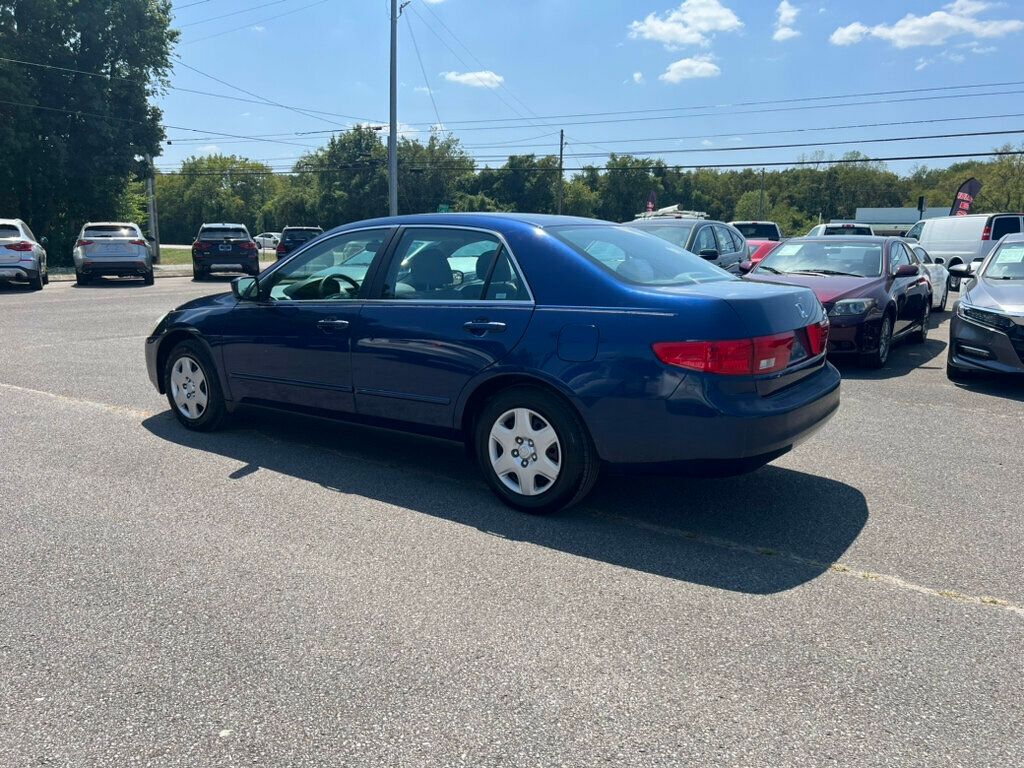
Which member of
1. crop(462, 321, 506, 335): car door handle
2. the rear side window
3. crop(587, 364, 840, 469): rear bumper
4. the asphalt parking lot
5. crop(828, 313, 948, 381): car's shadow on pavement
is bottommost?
the asphalt parking lot

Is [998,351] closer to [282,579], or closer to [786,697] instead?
[786,697]

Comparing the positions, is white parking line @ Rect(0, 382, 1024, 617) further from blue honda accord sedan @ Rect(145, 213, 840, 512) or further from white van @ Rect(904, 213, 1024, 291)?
white van @ Rect(904, 213, 1024, 291)

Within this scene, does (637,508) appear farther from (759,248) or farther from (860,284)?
(759,248)

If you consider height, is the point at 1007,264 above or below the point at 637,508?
above

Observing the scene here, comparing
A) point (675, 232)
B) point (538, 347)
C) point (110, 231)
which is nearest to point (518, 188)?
point (110, 231)

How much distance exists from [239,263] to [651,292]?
2307 cm

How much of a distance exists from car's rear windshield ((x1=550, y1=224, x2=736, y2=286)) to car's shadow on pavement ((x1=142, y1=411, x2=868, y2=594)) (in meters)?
1.24

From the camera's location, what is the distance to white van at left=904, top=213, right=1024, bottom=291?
19594mm

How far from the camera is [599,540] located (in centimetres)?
413

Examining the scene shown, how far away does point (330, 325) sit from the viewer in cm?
522

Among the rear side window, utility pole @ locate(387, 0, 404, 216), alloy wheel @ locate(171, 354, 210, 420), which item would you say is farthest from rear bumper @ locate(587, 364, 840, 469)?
utility pole @ locate(387, 0, 404, 216)

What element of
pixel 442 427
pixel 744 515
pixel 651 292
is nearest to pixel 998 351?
pixel 744 515

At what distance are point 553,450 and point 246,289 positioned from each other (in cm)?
272

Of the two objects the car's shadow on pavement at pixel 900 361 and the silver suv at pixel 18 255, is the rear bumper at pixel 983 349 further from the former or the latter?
the silver suv at pixel 18 255
